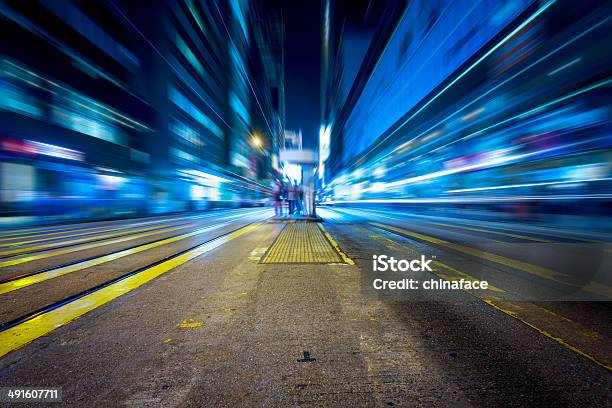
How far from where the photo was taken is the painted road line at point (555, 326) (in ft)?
6.05

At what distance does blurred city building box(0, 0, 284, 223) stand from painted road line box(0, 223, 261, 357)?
13826mm

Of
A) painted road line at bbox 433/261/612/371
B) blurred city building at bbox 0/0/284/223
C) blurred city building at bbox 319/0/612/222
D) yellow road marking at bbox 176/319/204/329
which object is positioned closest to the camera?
painted road line at bbox 433/261/612/371

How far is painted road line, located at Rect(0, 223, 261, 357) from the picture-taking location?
204 cm

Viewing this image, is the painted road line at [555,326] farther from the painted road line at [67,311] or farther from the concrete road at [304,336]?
the painted road line at [67,311]

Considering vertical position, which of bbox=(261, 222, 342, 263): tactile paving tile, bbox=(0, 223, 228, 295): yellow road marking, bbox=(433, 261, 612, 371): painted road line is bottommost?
bbox=(0, 223, 228, 295): yellow road marking

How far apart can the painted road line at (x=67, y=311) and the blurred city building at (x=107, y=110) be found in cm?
1383

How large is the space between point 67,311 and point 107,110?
2315cm

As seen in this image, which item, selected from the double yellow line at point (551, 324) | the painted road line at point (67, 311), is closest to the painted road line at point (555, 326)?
the double yellow line at point (551, 324)

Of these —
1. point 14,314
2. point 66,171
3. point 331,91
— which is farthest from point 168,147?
point 331,91

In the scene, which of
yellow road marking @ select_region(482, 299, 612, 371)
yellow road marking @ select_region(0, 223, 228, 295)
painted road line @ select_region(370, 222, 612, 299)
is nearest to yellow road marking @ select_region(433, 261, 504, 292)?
yellow road marking @ select_region(482, 299, 612, 371)

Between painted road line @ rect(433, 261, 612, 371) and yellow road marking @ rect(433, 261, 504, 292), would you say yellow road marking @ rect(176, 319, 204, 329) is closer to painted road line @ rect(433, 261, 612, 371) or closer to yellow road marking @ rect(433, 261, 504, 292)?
painted road line @ rect(433, 261, 612, 371)

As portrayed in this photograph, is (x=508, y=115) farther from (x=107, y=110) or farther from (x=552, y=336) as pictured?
(x=107, y=110)

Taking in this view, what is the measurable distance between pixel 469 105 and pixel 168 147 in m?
30.6

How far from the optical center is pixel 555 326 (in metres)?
2.22
